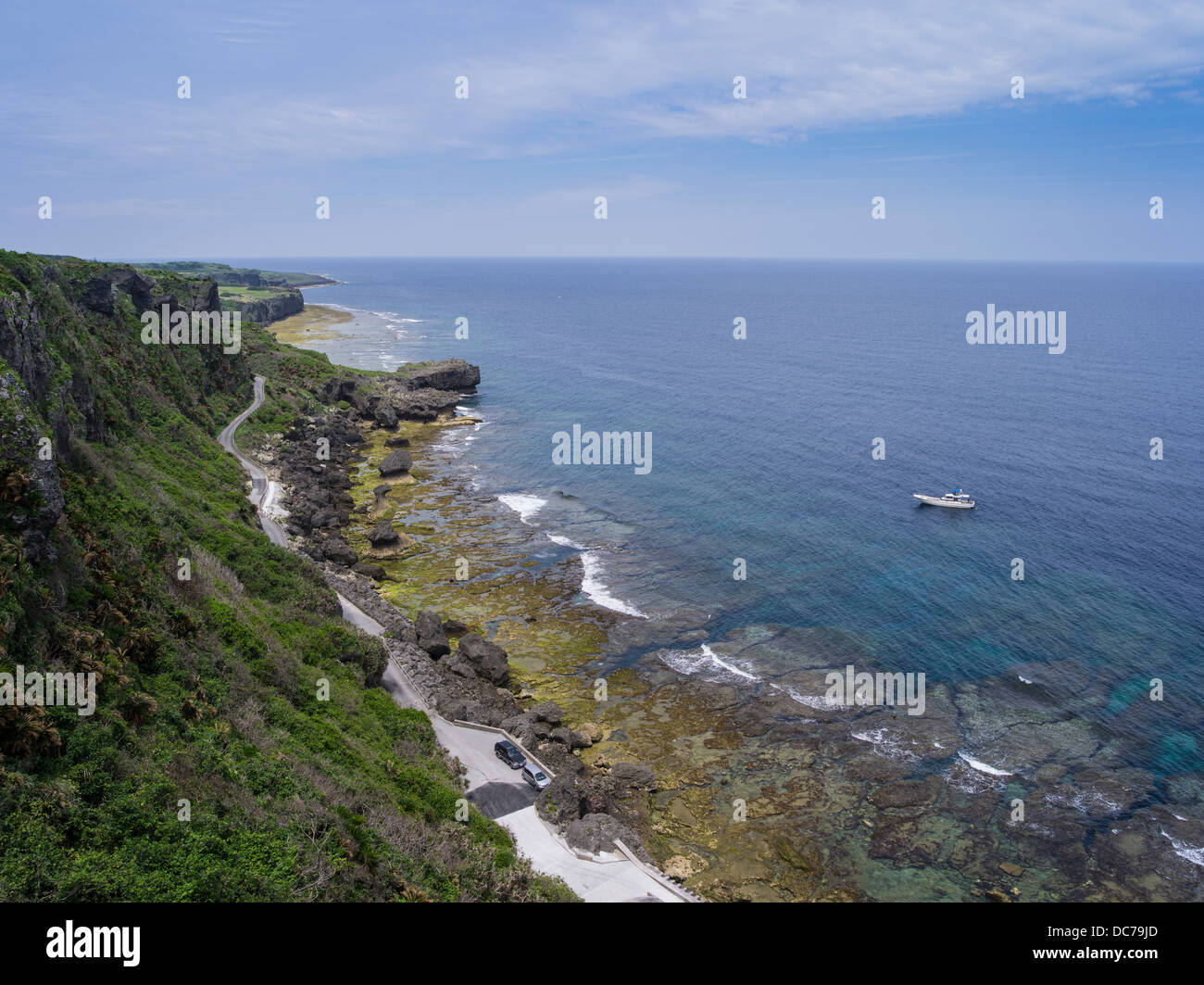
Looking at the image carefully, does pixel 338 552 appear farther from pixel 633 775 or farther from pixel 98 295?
pixel 98 295

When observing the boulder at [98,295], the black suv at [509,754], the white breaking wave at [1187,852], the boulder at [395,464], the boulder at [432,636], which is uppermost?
the boulder at [98,295]

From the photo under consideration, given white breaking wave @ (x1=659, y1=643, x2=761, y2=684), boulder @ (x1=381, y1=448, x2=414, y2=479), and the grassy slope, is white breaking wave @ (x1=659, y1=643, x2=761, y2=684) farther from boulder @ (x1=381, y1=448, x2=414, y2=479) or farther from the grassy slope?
boulder @ (x1=381, y1=448, x2=414, y2=479)

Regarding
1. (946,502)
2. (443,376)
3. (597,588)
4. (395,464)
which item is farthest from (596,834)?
(443,376)

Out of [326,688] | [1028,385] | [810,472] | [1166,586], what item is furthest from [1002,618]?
[1028,385]

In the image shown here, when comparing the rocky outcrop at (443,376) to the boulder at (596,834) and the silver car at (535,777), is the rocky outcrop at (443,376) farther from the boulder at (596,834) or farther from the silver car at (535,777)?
the boulder at (596,834)

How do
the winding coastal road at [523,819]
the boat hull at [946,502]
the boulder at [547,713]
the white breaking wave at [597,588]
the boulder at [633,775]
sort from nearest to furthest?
the winding coastal road at [523,819], the boulder at [633,775], the boulder at [547,713], the white breaking wave at [597,588], the boat hull at [946,502]

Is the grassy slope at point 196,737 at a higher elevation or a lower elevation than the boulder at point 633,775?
higher

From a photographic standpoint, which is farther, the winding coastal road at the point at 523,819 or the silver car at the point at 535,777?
the silver car at the point at 535,777

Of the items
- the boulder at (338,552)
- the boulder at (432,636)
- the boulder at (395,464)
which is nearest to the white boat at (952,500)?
the boulder at (432,636)
